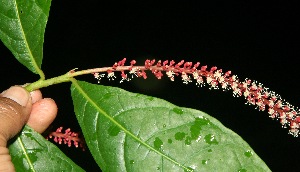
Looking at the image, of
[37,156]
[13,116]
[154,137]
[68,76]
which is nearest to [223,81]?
[154,137]

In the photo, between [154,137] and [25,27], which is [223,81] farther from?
[25,27]

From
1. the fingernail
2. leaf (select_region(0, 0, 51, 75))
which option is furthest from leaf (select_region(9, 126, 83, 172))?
leaf (select_region(0, 0, 51, 75))

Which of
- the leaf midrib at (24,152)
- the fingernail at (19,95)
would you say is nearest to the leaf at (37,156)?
the leaf midrib at (24,152)

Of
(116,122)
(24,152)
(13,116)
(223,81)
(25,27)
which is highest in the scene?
(223,81)

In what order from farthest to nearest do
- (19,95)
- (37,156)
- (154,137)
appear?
1. (19,95)
2. (37,156)
3. (154,137)

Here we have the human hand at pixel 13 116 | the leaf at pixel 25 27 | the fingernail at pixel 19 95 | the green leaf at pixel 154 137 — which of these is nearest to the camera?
the green leaf at pixel 154 137

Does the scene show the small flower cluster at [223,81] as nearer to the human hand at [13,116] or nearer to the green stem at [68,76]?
the green stem at [68,76]

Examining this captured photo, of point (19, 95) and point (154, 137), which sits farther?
point (19, 95)
